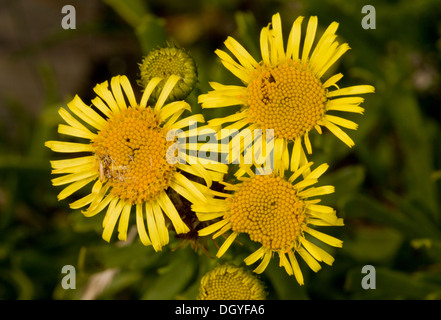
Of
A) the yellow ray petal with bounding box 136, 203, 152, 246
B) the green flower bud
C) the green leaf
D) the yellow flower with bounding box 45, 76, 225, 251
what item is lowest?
the green leaf

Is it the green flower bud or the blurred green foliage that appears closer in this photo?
the green flower bud

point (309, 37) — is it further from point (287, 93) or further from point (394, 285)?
point (394, 285)

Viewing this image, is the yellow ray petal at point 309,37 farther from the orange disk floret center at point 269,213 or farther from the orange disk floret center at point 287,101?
the orange disk floret center at point 269,213

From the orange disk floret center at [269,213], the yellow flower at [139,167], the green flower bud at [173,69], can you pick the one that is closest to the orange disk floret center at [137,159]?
the yellow flower at [139,167]

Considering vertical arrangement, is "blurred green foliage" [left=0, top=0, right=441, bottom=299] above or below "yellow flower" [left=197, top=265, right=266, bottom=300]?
above

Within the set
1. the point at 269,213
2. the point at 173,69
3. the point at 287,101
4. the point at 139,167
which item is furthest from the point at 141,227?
the point at 287,101

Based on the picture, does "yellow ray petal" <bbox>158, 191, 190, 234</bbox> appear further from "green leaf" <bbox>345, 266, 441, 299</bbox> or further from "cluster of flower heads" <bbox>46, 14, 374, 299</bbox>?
"green leaf" <bbox>345, 266, 441, 299</bbox>

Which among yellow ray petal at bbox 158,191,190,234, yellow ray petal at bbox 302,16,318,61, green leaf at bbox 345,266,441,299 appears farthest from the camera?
green leaf at bbox 345,266,441,299

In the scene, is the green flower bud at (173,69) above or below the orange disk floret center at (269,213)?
above

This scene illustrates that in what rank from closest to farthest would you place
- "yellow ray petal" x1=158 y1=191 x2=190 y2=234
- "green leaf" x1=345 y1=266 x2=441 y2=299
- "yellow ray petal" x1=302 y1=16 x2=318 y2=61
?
1. "yellow ray petal" x1=158 y1=191 x2=190 y2=234
2. "yellow ray petal" x1=302 y1=16 x2=318 y2=61
3. "green leaf" x1=345 y1=266 x2=441 y2=299

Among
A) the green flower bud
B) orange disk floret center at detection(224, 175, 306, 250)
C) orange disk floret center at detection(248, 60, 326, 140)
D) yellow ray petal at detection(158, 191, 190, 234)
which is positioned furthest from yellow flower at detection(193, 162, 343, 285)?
the green flower bud
